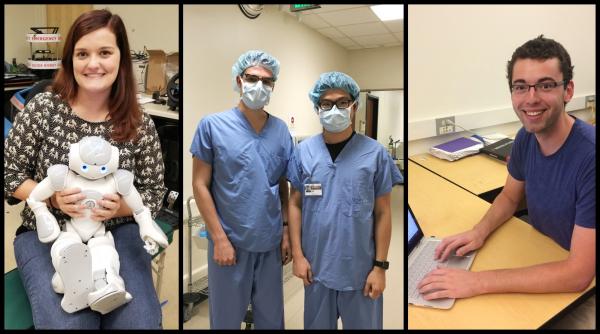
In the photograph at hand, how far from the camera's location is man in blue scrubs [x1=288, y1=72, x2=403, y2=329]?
1.30 metres

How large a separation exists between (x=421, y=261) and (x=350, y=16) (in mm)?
2773

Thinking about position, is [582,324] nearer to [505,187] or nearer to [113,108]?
[505,187]

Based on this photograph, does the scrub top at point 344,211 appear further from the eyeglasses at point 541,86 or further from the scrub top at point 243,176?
the eyeglasses at point 541,86

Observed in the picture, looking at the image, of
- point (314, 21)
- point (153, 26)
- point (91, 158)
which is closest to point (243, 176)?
point (91, 158)

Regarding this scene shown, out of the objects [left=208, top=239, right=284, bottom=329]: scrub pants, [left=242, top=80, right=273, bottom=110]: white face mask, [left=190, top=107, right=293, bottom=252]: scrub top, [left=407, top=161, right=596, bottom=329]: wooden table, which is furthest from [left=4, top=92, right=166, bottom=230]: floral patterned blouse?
[left=407, top=161, right=596, bottom=329]: wooden table

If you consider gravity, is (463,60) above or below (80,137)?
above

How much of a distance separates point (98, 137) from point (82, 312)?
0.54 m

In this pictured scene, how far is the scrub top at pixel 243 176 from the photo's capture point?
1.39m

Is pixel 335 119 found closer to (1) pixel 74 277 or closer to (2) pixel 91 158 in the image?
(2) pixel 91 158

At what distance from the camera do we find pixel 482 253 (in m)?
1.29

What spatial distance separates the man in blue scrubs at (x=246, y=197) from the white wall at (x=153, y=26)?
856 millimetres

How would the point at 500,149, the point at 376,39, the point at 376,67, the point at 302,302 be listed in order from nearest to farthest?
the point at 500,149
the point at 302,302
the point at 376,39
the point at 376,67

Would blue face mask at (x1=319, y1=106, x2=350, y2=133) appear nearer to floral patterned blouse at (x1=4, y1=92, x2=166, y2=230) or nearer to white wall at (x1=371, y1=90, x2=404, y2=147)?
floral patterned blouse at (x1=4, y1=92, x2=166, y2=230)

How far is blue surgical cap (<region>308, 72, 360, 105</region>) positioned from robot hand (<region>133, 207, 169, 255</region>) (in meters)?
0.80
